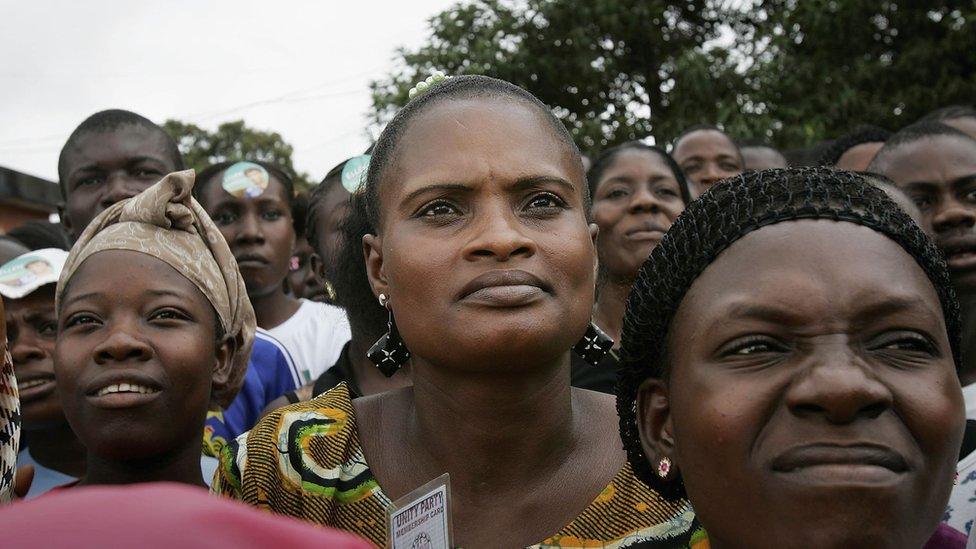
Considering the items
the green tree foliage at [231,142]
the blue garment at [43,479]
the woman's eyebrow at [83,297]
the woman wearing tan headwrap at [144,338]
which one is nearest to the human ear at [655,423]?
the woman wearing tan headwrap at [144,338]

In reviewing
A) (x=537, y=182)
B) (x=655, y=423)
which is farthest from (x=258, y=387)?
(x=655, y=423)

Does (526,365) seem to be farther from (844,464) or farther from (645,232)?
(645,232)

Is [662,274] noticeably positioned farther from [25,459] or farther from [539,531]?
[25,459]

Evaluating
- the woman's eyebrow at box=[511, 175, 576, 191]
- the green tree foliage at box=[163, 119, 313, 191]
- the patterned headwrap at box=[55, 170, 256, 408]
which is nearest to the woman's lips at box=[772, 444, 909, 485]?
the woman's eyebrow at box=[511, 175, 576, 191]

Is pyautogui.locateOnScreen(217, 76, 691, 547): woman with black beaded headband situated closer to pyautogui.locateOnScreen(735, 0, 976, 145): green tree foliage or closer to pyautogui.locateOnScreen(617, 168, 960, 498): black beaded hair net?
pyautogui.locateOnScreen(617, 168, 960, 498): black beaded hair net

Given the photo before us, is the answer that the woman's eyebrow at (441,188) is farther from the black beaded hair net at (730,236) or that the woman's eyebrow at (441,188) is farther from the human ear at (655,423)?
the human ear at (655,423)

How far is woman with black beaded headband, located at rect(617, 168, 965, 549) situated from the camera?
151 cm

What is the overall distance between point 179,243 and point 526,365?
1252 mm

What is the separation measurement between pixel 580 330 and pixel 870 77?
10.2 meters

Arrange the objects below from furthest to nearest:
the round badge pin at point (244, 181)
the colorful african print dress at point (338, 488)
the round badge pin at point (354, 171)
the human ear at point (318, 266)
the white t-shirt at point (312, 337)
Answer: the round badge pin at point (244, 181) < the white t-shirt at point (312, 337) < the human ear at point (318, 266) < the round badge pin at point (354, 171) < the colorful african print dress at point (338, 488)

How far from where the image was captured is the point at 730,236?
69.2 inches

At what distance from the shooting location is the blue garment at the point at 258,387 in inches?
151

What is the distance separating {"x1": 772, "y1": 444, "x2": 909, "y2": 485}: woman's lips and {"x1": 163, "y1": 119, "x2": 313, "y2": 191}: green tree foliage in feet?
86.2

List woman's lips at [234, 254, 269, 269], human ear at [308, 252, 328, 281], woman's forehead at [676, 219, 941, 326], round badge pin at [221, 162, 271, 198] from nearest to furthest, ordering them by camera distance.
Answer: woman's forehead at [676, 219, 941, 326] < human ear at [308, 252, 328, 281] < woman's lips at [234, 254, 269, 269] < round badge pin at [221, 162, 271, 198]
